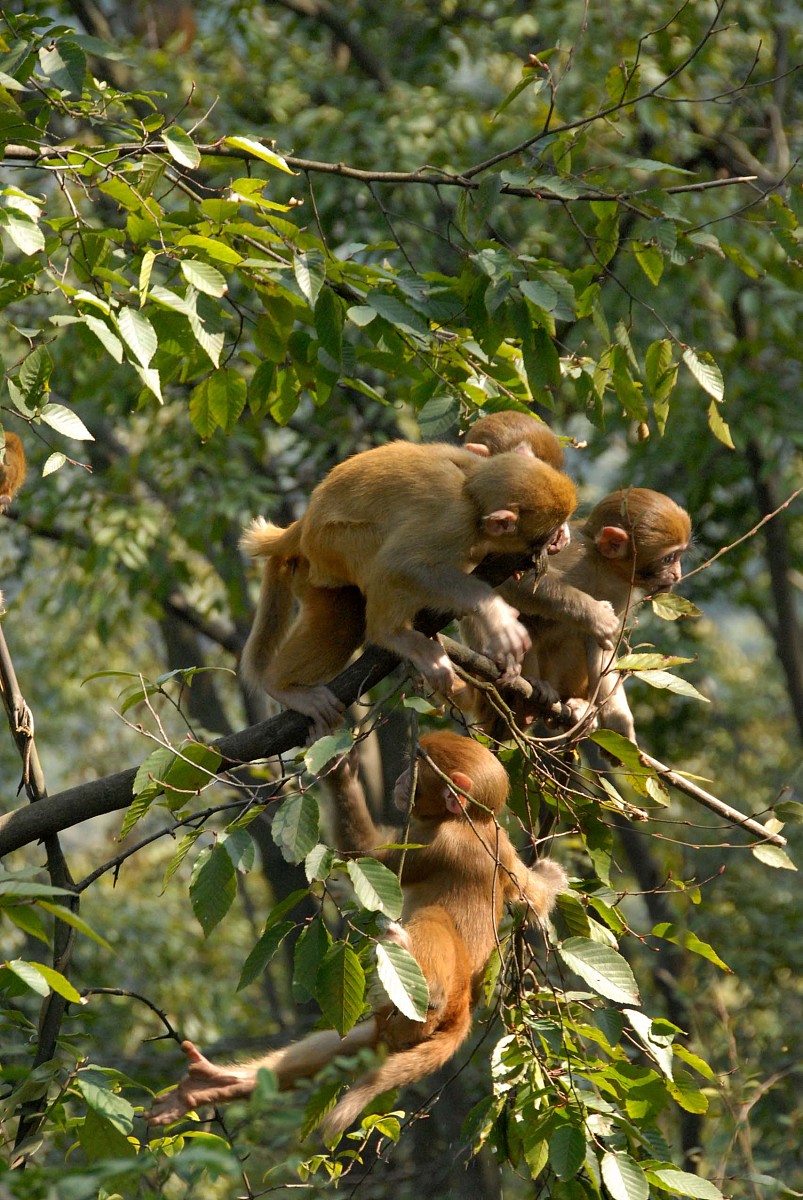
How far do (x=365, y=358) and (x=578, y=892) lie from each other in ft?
6.28

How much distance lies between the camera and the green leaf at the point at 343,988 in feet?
9.55

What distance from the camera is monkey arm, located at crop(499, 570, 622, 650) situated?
4.53 m

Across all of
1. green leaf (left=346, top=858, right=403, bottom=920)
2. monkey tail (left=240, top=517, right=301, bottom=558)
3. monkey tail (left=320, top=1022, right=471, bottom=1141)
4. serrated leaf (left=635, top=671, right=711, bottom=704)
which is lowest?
monkey tail (left=320, top=1022, right=471, bottom=1141)

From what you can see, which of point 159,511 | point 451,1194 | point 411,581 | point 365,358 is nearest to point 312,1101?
point 411,581

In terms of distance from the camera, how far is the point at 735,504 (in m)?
10.2

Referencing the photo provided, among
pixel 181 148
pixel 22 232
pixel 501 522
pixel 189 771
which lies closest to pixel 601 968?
pixel 189 771

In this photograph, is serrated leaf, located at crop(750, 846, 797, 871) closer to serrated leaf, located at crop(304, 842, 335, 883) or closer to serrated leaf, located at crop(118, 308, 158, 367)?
serrated leaf, located at crop(304, 842, 335, 883)

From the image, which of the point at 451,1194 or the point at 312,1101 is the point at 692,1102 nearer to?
the point at 312,1101

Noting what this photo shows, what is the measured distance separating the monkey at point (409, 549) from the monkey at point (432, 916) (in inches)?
14.1

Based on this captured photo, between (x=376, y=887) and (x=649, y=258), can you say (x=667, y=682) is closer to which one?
(x=376, y=887)

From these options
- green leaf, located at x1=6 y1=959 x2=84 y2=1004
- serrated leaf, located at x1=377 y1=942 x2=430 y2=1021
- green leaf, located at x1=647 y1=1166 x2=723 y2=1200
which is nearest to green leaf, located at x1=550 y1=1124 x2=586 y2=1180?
green leaf, located at x1=647 y1=1166 x2=723 y2=1200

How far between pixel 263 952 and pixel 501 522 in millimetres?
1476

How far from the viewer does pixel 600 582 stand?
16.3 ft

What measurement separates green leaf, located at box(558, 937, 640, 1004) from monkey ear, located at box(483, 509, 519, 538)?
1200 millimetres
